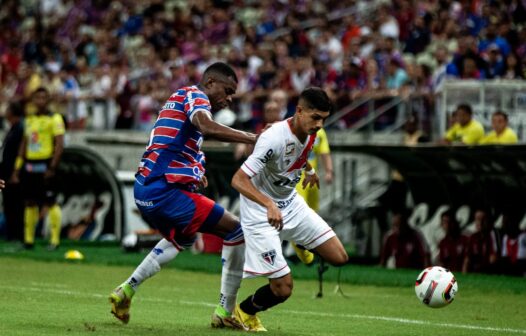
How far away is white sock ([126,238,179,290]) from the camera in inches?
405

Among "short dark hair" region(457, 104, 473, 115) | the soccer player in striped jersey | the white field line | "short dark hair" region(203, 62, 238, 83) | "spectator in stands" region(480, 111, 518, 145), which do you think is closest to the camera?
the soccer player in striped jersey

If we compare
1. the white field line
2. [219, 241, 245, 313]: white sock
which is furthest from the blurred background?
[219, 241, 245, 313]: white sock

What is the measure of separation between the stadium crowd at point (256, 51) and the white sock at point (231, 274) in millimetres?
10704

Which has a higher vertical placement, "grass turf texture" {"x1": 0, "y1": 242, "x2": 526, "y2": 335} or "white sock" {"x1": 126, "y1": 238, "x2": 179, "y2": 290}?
"white sock" {"x1": 126, "y1": 238, "x2": 179, "y2": 290}

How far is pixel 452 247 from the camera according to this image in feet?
56.4

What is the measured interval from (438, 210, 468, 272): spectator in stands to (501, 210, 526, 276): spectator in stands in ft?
1.90

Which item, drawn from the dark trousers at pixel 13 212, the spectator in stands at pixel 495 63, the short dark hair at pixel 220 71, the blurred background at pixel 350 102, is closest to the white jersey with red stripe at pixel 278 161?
the short dark hair at pixel 220 71

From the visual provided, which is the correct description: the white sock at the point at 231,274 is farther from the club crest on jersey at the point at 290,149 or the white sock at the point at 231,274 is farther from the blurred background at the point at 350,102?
the blurred background at the point at 350,102

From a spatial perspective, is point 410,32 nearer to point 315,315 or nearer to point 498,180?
point 498,180

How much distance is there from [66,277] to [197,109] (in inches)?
257

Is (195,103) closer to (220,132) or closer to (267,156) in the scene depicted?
(220,132)

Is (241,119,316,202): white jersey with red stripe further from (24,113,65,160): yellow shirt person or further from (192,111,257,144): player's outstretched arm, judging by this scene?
(24,113,65,160): yellow shirt person

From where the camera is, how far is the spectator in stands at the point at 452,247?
1711 cm

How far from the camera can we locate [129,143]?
2131cm
